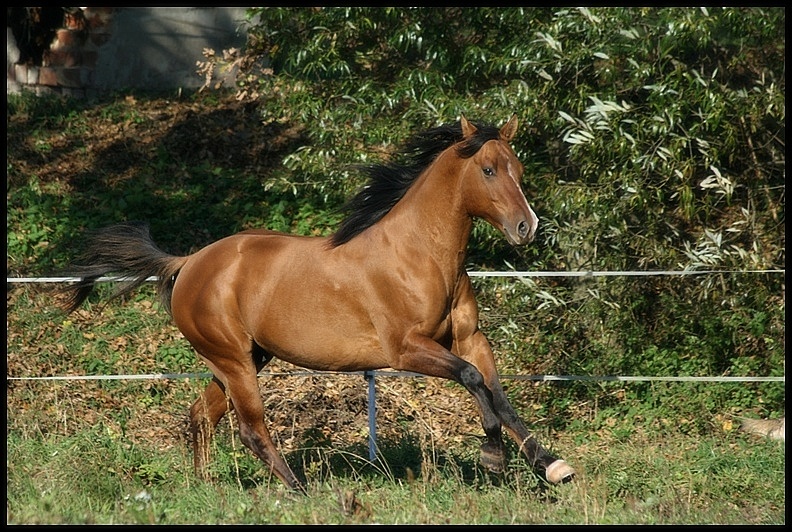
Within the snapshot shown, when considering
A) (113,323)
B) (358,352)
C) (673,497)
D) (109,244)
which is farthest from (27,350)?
(673,497)

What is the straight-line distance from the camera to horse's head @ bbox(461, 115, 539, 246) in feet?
18.1

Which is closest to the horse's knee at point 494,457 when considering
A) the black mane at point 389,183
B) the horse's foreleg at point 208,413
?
the black mane at point 389,183

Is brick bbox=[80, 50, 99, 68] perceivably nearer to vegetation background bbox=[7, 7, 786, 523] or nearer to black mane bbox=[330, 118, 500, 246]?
vegetation background bbox=[7, 7, 786, 523]

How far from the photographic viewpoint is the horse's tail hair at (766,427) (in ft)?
26.9

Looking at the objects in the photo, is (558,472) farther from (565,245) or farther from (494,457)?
(565,245)

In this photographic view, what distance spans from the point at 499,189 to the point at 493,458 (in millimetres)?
1493

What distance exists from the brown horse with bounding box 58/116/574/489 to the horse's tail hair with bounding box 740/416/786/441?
3155mm

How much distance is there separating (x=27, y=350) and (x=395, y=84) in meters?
4.52

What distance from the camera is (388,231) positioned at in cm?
610

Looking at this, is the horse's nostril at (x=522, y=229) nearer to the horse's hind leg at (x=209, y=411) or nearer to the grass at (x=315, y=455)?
the grass at (x=315, y=455)

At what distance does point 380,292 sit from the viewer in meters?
5.99

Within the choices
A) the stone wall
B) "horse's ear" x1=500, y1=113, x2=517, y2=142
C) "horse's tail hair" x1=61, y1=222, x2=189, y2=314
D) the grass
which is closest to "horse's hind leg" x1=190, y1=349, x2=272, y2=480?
the grass

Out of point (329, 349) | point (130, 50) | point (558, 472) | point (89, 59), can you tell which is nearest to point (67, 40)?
point (89, 59)
